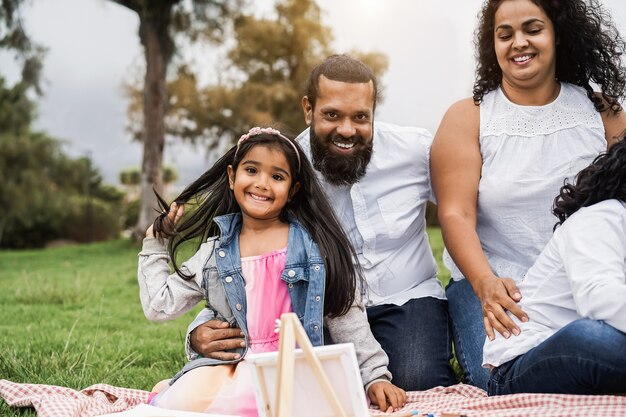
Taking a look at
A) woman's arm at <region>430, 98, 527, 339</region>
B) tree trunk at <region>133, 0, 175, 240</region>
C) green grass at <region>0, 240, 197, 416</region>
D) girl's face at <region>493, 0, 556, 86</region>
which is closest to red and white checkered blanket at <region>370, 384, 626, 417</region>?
woman's arm at <region>430, 98, 527, 339</region>

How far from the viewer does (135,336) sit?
210 inches

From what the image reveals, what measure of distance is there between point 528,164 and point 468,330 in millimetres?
797

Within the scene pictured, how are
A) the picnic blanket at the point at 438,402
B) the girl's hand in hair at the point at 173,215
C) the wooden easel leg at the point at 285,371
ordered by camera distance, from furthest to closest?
1. the girl's hand in hair at the point at 173,215
2. the picnic blanket at the point at 438,402
3. the wooden easel leg at the point at 285,371

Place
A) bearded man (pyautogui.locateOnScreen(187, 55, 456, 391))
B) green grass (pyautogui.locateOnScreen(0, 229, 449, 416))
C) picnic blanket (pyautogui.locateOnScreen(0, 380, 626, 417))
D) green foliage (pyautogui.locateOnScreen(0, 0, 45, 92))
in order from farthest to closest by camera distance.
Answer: green foliage (pyautogui.locateOnScreen(0, 0, 45, 92))
green grass (pyautogui.locateOnScreen(0, 229, 449, 416))
bearded man (pyautogui.locateOnScreen(187, 55, 456, 391))
picnic blanket (pyautogui.locateOnScreen(0, 380, 626, 417))

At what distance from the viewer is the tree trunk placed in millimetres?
14094

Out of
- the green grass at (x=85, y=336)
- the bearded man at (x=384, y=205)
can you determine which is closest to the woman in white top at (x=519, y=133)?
the bearded man at (x=384, y=205)

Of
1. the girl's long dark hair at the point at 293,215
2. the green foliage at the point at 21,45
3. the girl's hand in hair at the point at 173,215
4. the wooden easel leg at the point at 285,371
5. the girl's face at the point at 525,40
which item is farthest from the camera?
the green foliage at the point at 21,45

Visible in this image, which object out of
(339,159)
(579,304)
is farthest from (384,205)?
(579,304)

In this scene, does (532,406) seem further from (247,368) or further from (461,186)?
(461,186)

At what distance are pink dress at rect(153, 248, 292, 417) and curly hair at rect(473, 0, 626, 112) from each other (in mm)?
1369

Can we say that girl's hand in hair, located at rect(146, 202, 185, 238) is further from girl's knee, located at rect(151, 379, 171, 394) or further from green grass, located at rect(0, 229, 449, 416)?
green grass, located at rect(0, 229, 449, 416)

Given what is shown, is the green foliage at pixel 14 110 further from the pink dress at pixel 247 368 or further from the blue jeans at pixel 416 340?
the pink dress at pixel 247 368

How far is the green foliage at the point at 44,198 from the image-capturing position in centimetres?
2162

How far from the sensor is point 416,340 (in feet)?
11.6
